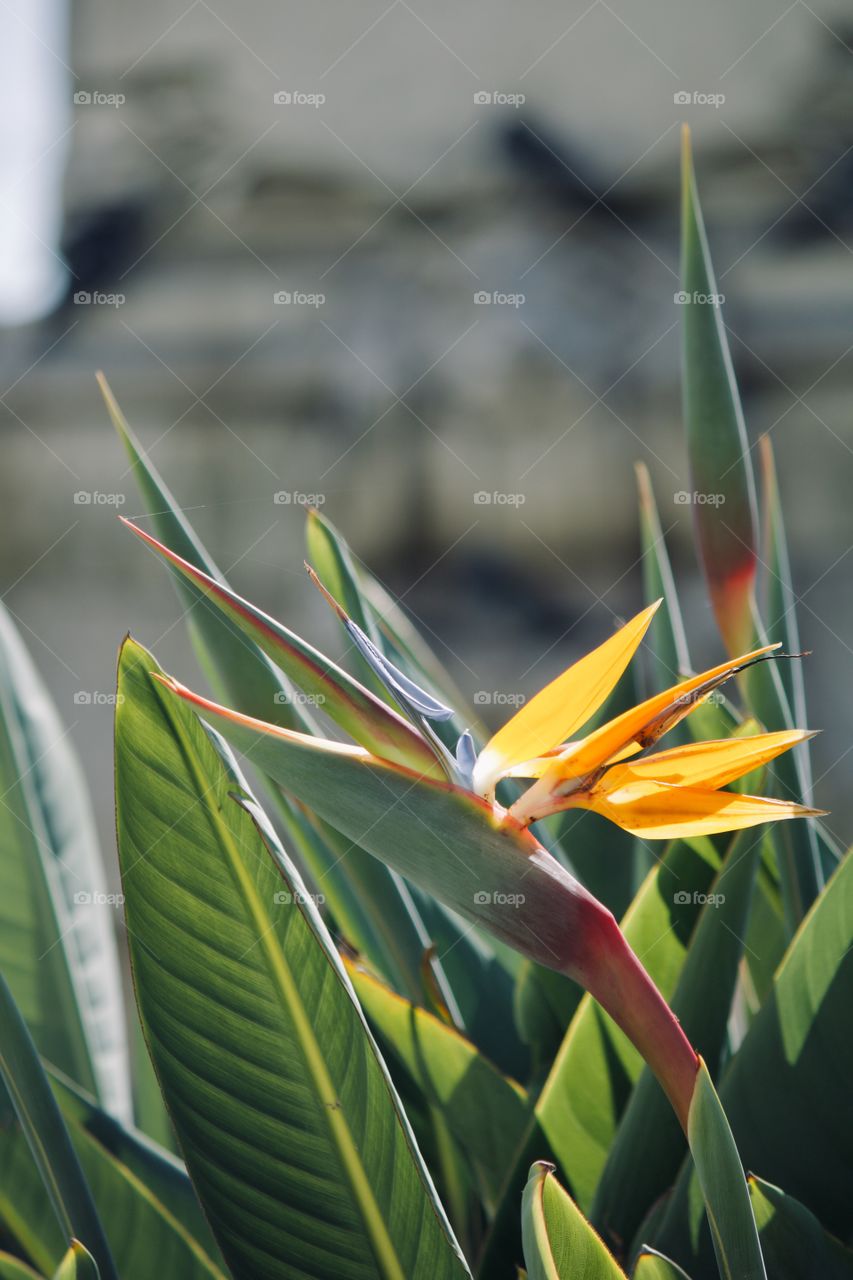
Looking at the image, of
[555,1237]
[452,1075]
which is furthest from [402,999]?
[555,1237]

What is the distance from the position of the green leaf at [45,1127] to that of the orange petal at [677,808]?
0.16 metres

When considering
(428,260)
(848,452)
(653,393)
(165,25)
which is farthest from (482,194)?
(848,452)

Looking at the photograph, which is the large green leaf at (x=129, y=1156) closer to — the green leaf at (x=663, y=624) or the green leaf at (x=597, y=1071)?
the green leaf at (x=597, y=1071)

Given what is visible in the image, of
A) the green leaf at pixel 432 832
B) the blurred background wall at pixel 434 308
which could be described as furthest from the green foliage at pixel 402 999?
the blurred background wall at pixel 434 308

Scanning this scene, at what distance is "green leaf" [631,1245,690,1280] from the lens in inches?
7.8

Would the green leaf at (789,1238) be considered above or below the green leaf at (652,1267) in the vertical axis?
below

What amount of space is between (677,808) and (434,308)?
121cm

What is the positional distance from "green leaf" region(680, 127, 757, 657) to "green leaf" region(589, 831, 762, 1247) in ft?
0.32

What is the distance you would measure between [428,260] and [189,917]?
3.99ft

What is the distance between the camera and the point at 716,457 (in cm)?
34

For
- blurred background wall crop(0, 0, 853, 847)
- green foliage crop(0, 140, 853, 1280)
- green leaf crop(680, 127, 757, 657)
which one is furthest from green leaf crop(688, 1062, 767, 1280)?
blurred background wall crop(0, 0, 853, 847)

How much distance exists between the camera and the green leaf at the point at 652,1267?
0.65 ft

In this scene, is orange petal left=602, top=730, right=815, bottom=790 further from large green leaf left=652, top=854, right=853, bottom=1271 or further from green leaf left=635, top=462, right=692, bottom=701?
green leaf left=635, top=462, right=692, bottom=701

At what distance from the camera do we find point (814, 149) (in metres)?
1.23
